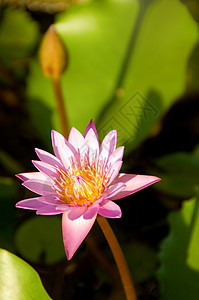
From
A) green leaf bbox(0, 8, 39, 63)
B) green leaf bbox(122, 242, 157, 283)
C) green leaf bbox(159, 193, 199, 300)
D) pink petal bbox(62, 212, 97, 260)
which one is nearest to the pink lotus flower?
pink petal bbox(62, 212, 97, 260)

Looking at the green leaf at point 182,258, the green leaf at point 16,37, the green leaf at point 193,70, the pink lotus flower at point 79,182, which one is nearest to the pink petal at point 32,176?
the pink lotus flower at point 79,182

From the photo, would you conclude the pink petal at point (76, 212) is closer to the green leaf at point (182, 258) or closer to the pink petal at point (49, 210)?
the pink petal at point (49, 210)

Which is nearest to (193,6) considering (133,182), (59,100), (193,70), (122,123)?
(193,70)

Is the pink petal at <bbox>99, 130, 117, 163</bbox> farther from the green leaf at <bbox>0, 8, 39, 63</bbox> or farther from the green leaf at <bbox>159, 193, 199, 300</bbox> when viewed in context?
the green leaf at <bbox>0, 8, 39, 63</bbox>

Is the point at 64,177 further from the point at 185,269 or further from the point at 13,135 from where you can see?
the point at 13,135

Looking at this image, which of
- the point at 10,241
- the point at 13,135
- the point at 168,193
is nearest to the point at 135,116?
the point at 168,193

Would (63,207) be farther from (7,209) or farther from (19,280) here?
(7,209)
